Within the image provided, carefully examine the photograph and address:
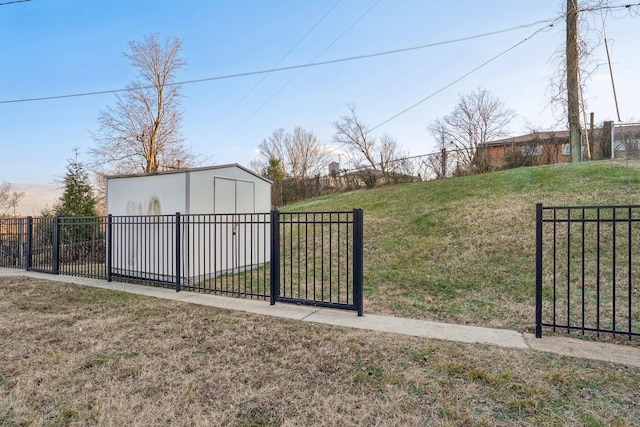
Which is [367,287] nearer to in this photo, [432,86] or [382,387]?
[382,387]

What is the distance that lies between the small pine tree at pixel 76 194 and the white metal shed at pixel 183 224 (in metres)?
5.67

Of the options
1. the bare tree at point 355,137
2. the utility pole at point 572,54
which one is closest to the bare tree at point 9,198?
the bare tree at point 355,137

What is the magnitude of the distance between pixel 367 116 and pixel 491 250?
17131 mm

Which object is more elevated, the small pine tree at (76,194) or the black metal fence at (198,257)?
the small pine tree at (76,194)

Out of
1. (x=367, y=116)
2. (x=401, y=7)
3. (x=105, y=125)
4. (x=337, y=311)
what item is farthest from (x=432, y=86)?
(x=105, y=125)

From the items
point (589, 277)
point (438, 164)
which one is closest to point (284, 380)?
point (589, 277)

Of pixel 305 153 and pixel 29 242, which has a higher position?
pixel 305 153

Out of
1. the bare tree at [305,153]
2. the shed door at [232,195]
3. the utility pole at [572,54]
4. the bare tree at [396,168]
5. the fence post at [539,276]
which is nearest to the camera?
the fence post at [539,276]

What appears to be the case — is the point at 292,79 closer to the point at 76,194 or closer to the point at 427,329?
the point at 76,194

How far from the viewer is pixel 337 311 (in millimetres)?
4754

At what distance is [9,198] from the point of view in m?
18.1

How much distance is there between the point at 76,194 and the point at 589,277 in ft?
51.0

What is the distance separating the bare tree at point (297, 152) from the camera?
2867cm

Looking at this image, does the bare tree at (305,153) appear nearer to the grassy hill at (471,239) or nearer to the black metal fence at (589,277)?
the grassy hill at (471,239)
